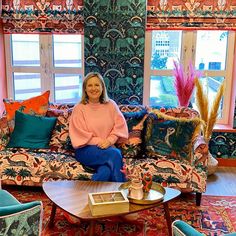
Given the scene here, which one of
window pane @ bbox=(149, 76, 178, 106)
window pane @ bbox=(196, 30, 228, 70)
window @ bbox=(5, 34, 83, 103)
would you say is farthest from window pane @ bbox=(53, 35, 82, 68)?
window pane @ bbox=(196, 30, 228, 70)

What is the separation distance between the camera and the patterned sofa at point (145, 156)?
3043 mm

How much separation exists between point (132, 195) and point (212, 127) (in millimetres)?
1838

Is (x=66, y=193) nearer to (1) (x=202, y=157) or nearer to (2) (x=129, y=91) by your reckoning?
(1) (x=202, y=157)

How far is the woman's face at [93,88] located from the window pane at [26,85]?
1.47 m

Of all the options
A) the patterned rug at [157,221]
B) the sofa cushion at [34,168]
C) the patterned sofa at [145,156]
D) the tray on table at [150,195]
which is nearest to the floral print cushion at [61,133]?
the patterned sofa at [145,156]

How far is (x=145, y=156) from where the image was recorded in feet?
10.7

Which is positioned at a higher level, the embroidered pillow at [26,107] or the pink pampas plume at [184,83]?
the pink pampas plume at [184,83]

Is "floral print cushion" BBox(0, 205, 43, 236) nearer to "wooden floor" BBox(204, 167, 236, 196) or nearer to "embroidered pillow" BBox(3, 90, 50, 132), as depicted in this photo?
"embroidered pillow" BBox(3, 90, 50, 132)

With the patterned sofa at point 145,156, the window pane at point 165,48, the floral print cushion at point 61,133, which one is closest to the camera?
the patterned sofa at point 145,156

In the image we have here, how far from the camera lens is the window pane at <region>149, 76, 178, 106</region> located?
4.29m

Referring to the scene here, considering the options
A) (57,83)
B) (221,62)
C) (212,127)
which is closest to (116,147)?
(212,127)

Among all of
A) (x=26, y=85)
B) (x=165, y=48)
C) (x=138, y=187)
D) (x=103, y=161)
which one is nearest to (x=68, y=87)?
(x=26, y=85)

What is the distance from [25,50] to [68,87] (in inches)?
28.9

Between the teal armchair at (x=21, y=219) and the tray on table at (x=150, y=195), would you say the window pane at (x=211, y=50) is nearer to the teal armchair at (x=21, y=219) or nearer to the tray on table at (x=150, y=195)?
the tray on table at (x=150, y=195)
